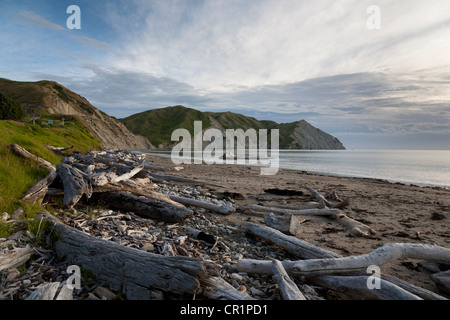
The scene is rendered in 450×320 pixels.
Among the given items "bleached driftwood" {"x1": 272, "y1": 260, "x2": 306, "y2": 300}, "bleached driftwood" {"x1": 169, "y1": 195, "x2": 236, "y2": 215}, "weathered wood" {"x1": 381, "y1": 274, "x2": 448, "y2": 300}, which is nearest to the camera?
"bleached driftwood" {"x1": 272, "y1": 260, "x2": 306, "y2": 300}

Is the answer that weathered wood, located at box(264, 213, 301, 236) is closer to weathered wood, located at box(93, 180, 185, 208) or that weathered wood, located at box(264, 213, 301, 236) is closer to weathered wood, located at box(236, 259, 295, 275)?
weathered wood, located at box(236, 259, 295, 275)

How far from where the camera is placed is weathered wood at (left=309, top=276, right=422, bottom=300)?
143 inches

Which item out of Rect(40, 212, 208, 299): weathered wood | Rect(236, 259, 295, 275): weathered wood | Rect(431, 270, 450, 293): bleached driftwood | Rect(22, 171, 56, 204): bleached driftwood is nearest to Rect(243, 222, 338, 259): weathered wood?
Rect(236, 259, 295, 275): weathered wood

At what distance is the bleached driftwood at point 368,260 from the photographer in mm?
4484

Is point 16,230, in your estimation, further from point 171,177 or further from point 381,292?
point 171,177

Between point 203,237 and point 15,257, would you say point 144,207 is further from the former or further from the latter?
point 15,257

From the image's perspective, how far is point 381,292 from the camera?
3.74m

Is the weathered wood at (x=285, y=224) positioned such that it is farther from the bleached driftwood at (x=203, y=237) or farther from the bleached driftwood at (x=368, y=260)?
the bleached driftwood at (x=368, y=260)

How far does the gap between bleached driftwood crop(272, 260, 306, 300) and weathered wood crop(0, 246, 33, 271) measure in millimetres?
4241

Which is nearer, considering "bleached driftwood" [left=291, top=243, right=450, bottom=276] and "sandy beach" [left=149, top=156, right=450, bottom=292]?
"bleached driftwood" [left=291, top=243, right=450, bottom=276]

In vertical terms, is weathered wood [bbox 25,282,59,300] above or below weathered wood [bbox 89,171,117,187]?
below

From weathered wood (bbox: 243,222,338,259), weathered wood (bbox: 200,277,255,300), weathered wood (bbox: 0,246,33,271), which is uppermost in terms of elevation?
weathered wood (bbox: 0,246,33,271)

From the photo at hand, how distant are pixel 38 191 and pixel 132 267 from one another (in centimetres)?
392

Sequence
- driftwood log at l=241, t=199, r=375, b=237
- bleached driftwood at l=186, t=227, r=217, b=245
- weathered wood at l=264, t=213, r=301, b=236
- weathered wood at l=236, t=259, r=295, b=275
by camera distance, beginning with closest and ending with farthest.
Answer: weathered wood at l=236, t=259, r=295, b=275 → bleached driftwood at l=186, t=227, r=217, b=245 → weathered wood at l=264, t=213, r=301, b=236 → driftwood log at l=241, t=199, r=375, b=237
